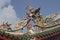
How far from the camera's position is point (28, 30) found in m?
13.5

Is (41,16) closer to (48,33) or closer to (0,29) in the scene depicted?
(48,33)

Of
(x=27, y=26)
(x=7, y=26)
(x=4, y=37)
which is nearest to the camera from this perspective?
(x=4, y=37)

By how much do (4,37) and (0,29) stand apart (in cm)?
51

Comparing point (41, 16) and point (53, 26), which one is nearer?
point (53, 26)

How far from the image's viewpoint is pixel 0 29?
11.8 m

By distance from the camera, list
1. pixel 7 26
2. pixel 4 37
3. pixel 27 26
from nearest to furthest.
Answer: pixel 4 37 < pixel 7 26 < pixel 27 26

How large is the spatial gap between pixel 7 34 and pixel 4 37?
0.93 ft

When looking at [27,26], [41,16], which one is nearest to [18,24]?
[27,26]

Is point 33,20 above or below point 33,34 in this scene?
above

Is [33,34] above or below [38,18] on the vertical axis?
below

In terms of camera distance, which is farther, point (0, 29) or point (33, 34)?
point (33, 34)

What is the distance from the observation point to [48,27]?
1333cm

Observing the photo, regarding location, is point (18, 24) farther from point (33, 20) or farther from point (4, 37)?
point (4, 37)

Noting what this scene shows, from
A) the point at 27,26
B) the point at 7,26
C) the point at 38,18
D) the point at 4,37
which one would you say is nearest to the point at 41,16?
the point at 38,18
